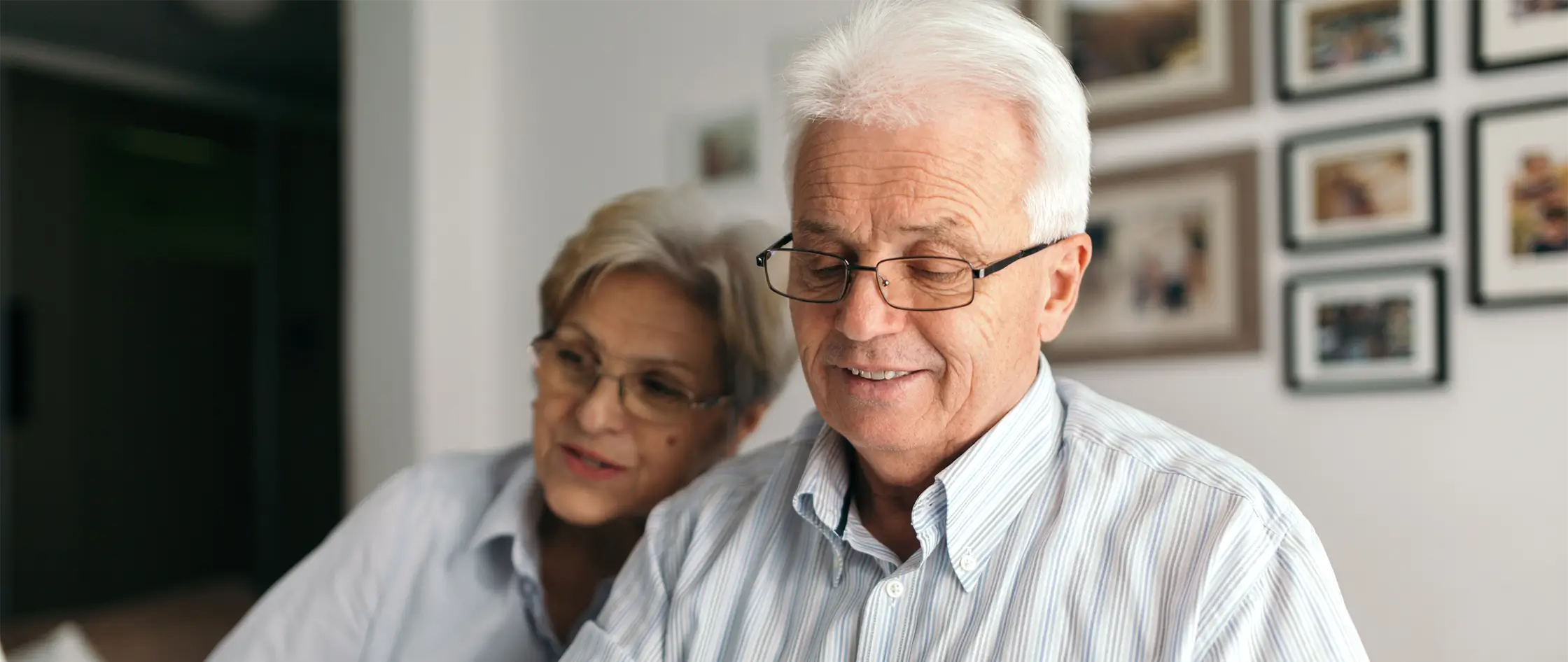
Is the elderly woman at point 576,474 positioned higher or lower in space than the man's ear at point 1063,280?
lower

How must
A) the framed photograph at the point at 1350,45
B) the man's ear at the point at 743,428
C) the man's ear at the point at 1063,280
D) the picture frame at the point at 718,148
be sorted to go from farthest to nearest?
the picture frame at the point at 718,148
the framed photograph at the point at 1350,45
the man's ear at the point at 743,428
the man's ear at the point at 1063,280

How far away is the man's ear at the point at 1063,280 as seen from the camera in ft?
3.51

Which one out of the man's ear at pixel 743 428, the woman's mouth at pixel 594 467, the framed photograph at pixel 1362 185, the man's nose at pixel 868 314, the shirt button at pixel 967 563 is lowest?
the shirt button at pixel 967 563

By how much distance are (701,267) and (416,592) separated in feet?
1.85

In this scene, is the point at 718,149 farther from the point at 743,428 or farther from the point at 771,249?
the point at 771,249

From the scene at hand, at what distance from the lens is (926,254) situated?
99 cm

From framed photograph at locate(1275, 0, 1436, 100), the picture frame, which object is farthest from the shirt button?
the picture frame

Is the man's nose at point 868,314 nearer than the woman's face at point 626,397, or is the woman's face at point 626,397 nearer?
the man's nose at point 868,314

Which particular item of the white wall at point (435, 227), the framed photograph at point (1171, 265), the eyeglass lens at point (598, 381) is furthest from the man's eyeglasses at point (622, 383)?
the white wall at point (435, 227)

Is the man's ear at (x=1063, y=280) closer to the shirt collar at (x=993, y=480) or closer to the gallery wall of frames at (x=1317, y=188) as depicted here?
the shirt collar at (x=993, y=480)

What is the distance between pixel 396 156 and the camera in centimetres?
262

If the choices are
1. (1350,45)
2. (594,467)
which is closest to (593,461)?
(594,467)

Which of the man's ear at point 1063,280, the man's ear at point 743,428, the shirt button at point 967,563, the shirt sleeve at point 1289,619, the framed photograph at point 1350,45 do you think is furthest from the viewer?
the framed photograph at point 1350,45

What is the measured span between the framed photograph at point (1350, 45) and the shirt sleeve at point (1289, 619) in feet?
3.83
